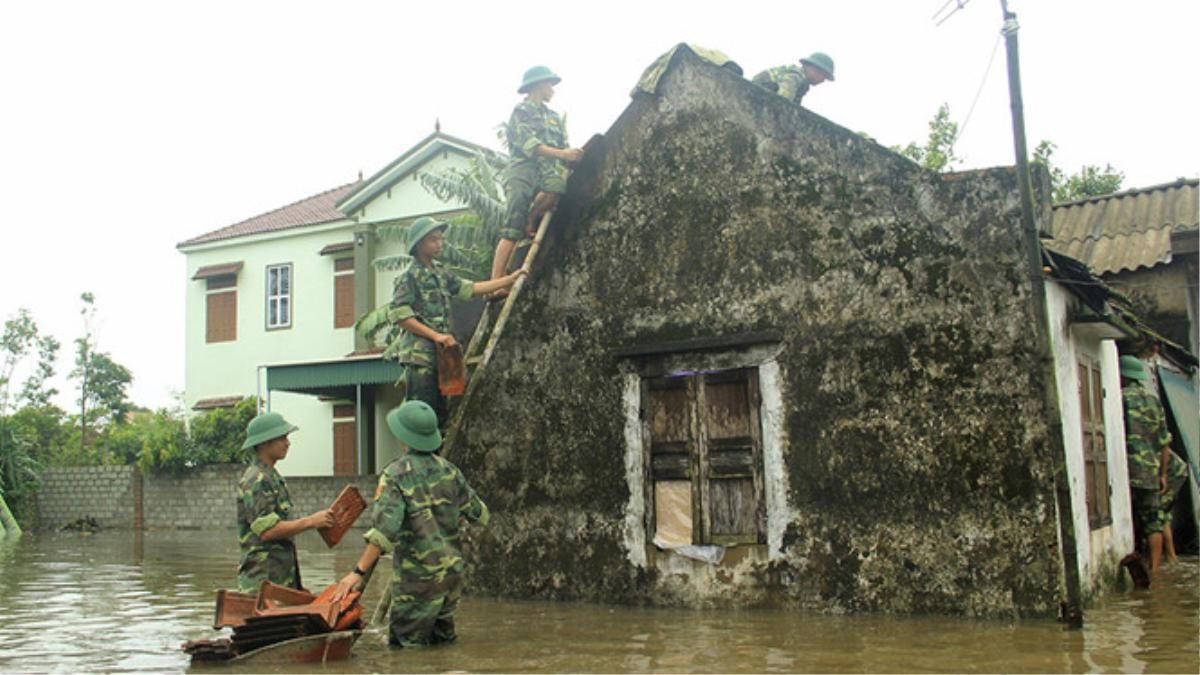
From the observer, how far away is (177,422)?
28.7 m

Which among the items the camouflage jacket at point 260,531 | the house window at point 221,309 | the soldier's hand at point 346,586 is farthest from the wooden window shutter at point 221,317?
the soldier's hand at point 346,586

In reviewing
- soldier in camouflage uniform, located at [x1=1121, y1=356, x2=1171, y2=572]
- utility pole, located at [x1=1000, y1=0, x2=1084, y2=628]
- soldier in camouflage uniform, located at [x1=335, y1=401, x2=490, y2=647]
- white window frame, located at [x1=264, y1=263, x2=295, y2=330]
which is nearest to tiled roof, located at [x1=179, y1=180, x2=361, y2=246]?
white window frame, located at [x1=264, y1=263, x2=295, y2=330]

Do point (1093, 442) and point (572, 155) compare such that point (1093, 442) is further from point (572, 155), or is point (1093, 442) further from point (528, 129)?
point (528, 129)

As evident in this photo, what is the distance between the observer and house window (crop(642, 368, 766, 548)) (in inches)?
327

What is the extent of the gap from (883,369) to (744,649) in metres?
2.46

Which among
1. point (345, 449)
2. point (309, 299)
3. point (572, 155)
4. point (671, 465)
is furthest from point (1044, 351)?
point (309, 299)

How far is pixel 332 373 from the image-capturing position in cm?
2283

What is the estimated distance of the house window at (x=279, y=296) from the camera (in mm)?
29734

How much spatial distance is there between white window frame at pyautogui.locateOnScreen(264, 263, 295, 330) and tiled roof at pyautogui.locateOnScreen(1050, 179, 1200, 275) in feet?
67.6

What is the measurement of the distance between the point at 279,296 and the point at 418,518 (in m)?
24.4

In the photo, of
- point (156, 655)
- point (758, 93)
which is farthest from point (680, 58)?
point (156, 655)

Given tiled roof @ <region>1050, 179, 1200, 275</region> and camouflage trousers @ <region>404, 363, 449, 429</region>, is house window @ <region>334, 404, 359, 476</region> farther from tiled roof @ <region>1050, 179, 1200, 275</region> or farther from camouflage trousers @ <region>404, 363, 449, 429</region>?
camouflage trousers @ <region>404, 363, 449, 429</region>

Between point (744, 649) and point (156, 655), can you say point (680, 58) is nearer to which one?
point (744, 649)

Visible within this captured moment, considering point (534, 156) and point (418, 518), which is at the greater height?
point (534, 156)
